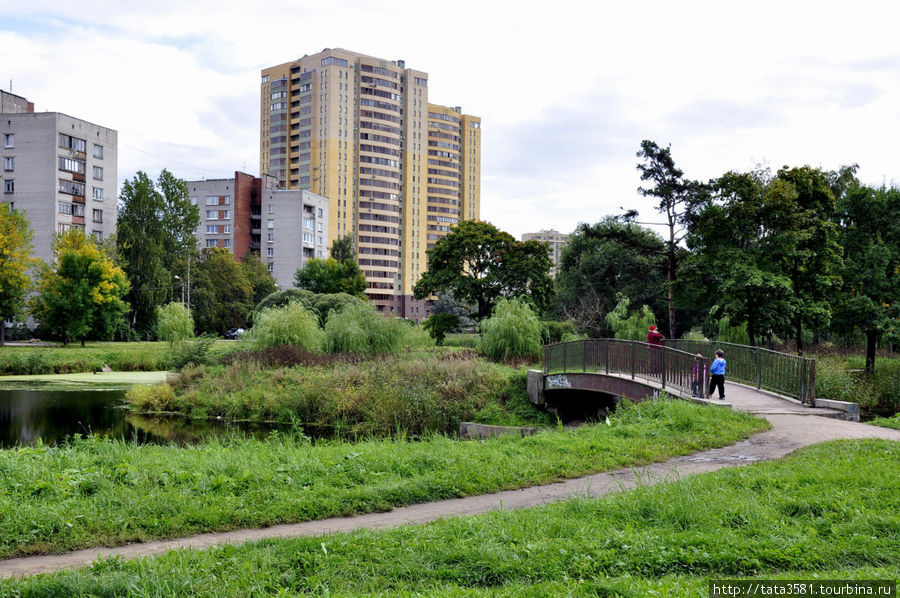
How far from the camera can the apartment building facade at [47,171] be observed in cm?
6669

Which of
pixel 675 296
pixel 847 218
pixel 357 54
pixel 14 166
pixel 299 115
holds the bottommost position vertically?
pixel 675 296

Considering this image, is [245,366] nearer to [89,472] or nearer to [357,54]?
[89,472]

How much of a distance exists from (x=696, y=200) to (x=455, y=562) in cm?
3707

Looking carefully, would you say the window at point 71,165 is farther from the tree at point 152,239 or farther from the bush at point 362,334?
the bush at point 362,334

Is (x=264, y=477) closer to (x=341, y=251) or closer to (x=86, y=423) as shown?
(x=86, y=423)

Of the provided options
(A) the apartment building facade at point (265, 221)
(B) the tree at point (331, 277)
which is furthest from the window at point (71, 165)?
(A) the apartment building facade at point (265, 221)

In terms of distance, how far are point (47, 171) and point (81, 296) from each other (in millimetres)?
23159

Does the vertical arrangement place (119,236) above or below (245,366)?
above

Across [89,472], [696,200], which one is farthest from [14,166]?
[89,472]

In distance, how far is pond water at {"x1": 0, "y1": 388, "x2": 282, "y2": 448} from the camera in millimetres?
19672

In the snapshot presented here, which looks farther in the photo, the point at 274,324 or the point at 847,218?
the point at 274,324

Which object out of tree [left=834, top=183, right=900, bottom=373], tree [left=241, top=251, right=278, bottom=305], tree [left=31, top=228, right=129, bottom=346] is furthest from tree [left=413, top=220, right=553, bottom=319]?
tree [left=241, top=251, right=278, bottom=305]

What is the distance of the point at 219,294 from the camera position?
77.4 metres

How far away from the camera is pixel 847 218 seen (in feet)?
98.9
